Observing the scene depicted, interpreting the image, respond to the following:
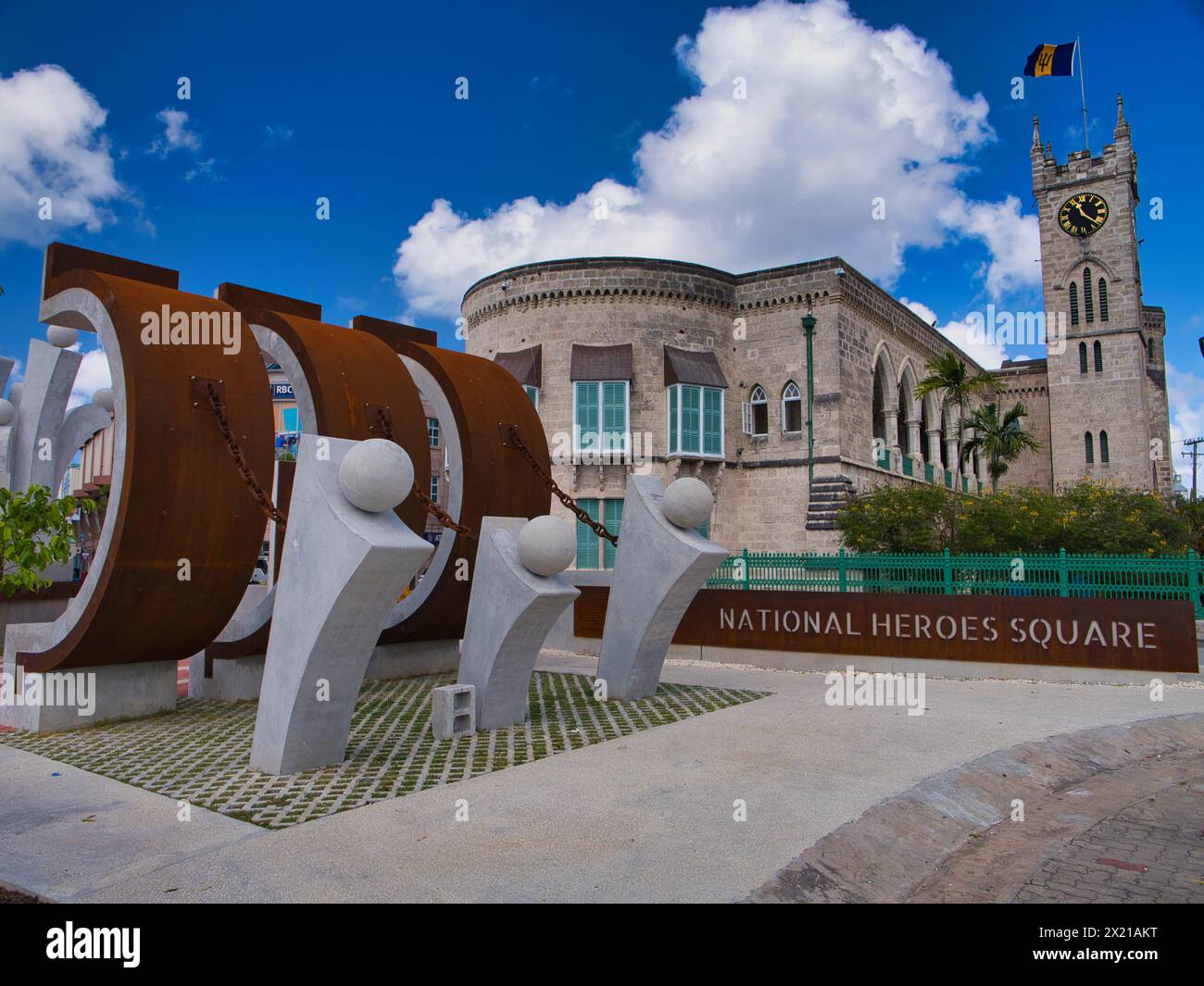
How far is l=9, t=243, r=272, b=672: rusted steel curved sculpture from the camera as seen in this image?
8664 mm

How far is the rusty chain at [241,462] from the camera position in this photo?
889 centimetres

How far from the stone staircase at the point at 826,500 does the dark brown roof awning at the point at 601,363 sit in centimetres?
591

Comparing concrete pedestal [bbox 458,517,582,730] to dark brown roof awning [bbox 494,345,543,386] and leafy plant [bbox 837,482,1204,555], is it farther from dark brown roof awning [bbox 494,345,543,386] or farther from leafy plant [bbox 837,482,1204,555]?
dark brown roof awning [bbox 494,345,543,386]

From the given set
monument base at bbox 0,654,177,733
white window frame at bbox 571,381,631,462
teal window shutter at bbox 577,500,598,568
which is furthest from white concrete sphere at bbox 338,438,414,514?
white window frame at bbox 571,381,631,462

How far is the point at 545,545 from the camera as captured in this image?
866 centimetres

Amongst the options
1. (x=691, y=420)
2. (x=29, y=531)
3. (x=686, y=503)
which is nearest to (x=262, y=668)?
(x=686, y=503)

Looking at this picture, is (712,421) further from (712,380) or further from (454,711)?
(454,711)

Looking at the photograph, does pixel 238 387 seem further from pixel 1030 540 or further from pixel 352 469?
pixel 1030 540

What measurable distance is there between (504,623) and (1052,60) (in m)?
35.4

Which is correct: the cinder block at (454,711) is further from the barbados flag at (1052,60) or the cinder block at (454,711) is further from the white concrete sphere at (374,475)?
the barbados flag at (1052,60)

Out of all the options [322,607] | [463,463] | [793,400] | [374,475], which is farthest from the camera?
[793,400]

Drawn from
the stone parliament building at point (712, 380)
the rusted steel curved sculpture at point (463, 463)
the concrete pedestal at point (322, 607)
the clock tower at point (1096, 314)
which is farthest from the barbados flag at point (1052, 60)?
the concrete pedestal at point (322, 607)

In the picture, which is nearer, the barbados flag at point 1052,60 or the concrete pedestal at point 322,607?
the concrete pedestal at point 322,607
